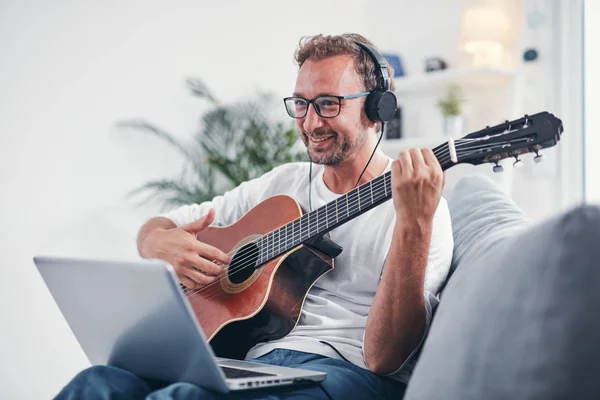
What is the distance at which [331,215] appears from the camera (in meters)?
1.27

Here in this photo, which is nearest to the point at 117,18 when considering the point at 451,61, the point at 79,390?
the point at 451,61

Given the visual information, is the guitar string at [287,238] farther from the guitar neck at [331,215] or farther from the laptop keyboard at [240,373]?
the laptop keyboard at [240,373]

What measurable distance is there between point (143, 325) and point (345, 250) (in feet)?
1.69

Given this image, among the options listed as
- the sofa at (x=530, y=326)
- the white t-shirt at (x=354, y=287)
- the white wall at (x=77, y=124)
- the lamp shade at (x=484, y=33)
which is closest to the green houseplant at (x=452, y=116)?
the lamp shade at (x=484, y=33)

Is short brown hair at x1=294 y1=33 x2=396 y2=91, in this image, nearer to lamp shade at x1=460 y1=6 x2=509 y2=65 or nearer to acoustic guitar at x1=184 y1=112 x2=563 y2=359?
acoustic guitar at x1=184 y1=112 x2=563 y2=359

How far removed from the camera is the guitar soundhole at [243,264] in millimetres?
1364

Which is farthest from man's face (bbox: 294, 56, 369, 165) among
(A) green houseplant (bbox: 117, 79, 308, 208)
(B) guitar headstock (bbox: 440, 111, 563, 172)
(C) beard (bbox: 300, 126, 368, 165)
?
(A) green houseplant (bbox: 117, 79, 308, 208)

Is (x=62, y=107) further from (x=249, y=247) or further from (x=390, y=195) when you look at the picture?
(x=390, y=195)

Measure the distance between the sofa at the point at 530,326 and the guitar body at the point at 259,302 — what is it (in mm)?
553

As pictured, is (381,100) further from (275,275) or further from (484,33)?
(484,33)

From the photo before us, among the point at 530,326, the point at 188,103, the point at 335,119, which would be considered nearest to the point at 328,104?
the point at 335,119

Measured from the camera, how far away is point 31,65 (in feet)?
7.82

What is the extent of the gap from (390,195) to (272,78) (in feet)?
6.86

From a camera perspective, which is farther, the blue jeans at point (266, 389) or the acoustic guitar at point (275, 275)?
the acoustic guitar at point (275, 275)
